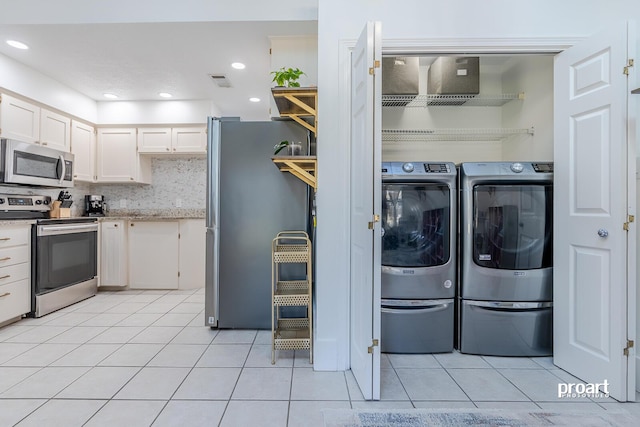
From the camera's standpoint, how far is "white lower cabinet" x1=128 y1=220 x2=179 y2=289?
409cm

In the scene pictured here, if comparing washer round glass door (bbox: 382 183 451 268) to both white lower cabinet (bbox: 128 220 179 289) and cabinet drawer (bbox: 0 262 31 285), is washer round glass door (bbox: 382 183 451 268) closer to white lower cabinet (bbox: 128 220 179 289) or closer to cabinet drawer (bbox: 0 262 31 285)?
white lower cabinet (bbox: 128 220 179 289)

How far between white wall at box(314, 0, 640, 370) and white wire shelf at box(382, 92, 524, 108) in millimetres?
679

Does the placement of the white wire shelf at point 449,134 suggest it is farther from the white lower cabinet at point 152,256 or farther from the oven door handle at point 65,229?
the oven door handle at point 65,229

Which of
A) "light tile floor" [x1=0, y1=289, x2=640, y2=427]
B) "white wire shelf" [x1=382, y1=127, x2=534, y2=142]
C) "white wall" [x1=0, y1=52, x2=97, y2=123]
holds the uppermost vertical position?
"white wall" [x1=0, y1=52, x2=97, y2=123]

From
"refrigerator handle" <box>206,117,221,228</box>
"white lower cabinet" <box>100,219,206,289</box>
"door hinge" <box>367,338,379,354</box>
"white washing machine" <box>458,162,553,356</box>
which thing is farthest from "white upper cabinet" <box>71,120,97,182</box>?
"white washing machine" <box>458,162,553,356</box>

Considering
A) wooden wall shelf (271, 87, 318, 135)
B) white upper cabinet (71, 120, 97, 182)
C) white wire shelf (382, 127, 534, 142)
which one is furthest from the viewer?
white upper cabinet (71, 120, 97, 182)

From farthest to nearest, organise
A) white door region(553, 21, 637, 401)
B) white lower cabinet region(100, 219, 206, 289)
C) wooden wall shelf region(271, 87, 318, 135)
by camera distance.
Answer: white lower cabinet region(100, 219, 206, 289)
wooden wall shelf region(271, 87, 318, 135)
white door region(553, 21, 637, 401)

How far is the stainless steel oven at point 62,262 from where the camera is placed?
118 inches

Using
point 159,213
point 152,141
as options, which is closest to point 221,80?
point 152,141

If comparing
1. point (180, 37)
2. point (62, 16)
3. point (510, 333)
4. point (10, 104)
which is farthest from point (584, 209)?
point (10, 104)

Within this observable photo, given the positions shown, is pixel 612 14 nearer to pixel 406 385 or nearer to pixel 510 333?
pixel 510 333

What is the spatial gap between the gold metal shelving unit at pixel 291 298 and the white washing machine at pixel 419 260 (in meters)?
0.55

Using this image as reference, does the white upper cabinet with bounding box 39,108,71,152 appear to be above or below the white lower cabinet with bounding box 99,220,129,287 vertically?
above

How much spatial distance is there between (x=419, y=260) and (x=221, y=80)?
2857mm
